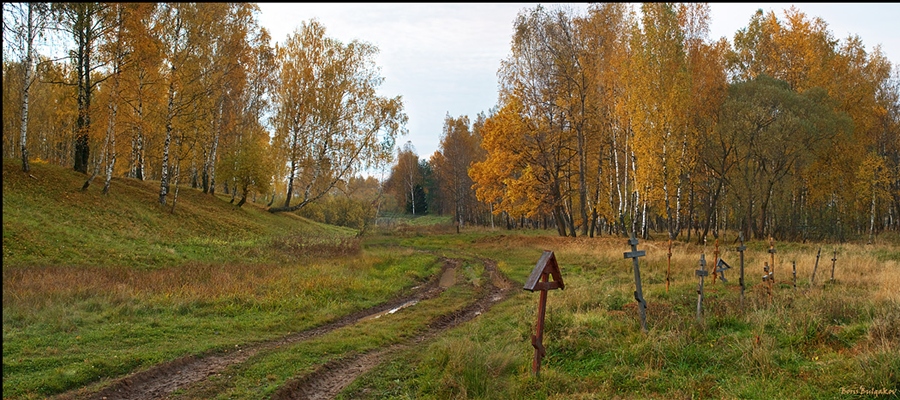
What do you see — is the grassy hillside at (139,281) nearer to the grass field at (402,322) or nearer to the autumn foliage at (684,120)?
the grass field at (402,322)

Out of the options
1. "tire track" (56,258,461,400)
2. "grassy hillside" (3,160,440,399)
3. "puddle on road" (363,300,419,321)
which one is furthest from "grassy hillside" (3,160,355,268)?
"tire track" (56,258,461,400)

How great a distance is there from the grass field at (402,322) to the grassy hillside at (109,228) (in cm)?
10

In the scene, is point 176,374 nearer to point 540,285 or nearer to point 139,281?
point 540,285

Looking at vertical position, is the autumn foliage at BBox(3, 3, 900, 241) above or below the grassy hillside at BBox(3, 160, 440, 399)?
above

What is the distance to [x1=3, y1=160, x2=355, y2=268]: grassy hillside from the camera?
623 inches

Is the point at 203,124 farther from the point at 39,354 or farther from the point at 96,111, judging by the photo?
the point at 39,354

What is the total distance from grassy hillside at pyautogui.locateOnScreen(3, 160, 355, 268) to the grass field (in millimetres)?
99

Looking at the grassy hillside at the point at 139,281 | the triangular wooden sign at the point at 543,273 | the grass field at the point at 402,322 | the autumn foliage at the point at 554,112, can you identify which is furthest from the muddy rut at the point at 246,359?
the autumn foliage at the point at 554,112

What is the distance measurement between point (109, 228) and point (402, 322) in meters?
14.5

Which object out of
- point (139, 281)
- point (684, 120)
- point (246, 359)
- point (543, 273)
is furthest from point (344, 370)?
point (684, 120)

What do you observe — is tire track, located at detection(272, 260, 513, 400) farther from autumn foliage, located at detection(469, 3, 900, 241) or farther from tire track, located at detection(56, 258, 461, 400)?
autumn foliage, located at detection(469, 3, 900, 241)

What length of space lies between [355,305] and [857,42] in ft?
133

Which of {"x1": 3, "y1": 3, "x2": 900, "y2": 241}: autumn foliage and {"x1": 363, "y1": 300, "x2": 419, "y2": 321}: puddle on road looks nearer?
{"x1": 363, "y1": 300, "x2": 419, "y2": 321}: puddle on road

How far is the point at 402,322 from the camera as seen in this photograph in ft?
38.3
